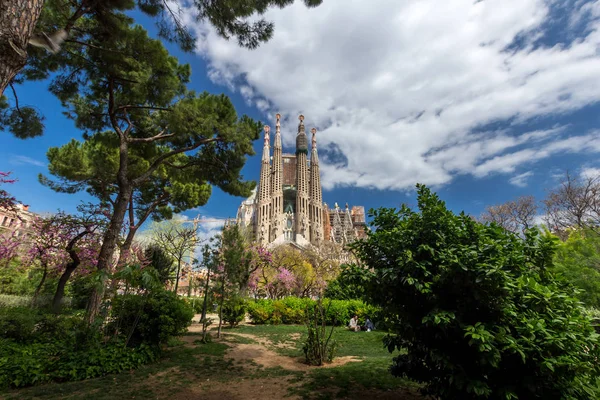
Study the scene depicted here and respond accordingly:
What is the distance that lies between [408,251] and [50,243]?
1683 cm

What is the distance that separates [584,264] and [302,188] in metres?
63.4

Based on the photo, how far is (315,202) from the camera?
72875 millimetres

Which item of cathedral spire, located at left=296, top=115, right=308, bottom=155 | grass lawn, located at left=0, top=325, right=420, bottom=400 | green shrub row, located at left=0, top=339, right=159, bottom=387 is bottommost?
grass lawn, located at left=0, top=325, right=420, bottom=400

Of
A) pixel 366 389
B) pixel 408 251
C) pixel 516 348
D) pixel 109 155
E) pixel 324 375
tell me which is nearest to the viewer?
pixel 516 348

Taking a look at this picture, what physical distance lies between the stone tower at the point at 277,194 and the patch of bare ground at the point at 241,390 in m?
59.0

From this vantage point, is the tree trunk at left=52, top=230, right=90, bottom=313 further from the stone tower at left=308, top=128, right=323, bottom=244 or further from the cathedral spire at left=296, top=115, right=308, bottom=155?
the cathedral spire at left=296, top=115, right=308, bottom=155

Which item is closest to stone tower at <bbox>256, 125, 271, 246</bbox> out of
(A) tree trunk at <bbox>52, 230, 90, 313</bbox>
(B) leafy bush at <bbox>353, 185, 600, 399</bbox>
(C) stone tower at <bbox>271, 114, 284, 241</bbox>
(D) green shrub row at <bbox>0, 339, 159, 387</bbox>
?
(C) stone tower at <bbox>271, 114, 284, 241</bbox>

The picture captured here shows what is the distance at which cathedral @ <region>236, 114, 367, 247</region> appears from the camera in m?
66.9

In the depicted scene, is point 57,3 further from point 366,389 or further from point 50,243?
point 50,243

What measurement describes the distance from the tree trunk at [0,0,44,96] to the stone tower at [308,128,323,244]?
63378mm

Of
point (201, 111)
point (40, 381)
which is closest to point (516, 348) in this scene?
point (40, 381)

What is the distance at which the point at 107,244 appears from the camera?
7.97 m

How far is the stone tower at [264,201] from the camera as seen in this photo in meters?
66.7

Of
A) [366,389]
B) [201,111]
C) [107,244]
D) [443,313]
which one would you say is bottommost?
[366,389]
